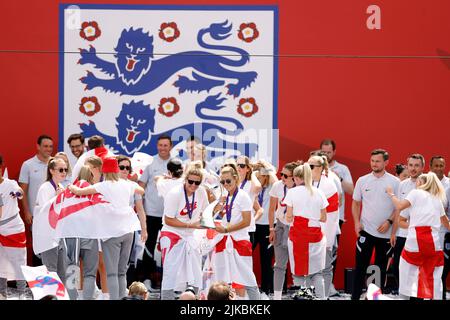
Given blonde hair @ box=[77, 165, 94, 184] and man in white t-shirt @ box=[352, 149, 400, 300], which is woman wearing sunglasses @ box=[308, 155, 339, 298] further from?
blonde hair @ box=[77, 165, 94, 184]

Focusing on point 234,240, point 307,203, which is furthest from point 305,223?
point 234,240

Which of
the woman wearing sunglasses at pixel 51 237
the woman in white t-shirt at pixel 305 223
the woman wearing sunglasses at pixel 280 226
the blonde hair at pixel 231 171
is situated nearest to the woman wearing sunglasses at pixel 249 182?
the woman wearing sunglasses at pixel 280 226

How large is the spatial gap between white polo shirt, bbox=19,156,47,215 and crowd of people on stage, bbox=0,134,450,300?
258 mm

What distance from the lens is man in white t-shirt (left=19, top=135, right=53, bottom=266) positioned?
12.2 metres

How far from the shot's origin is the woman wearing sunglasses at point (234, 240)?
10.0m

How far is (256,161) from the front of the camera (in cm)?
1245

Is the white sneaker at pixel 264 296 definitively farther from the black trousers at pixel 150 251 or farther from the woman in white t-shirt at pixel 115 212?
the woman in white t-shirt at pixel 115 212

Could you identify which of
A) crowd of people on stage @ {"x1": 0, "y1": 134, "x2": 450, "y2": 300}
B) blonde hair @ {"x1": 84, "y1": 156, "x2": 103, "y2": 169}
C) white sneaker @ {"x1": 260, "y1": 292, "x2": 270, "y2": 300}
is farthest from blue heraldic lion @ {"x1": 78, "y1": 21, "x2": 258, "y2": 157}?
blonde hair @ {"x1": 84, "y1": 156, "x2": 103, "y2": 169}

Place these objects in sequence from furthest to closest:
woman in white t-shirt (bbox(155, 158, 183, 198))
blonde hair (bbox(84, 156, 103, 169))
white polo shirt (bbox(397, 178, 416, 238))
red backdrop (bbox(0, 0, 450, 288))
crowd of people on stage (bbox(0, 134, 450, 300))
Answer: red backdrop (bbox(0, 0, 450, 288))
white polo shirt (bbox(397, 178, 416, 238))
woman in white t-shirt (bbox(155, 158, 183, 198))
blonde hair (bbox(84, 156, 103, 169))
crowd of people on stage (bbox(0, 134, 450, 300))

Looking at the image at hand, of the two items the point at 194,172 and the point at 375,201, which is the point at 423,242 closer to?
the point at 375,201

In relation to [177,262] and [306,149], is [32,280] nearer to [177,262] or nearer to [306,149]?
[177,262]

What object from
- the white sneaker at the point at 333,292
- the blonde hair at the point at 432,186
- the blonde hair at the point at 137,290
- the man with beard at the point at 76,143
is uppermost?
the man with beard at the point at 76,143

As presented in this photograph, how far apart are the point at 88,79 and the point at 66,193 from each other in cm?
295
